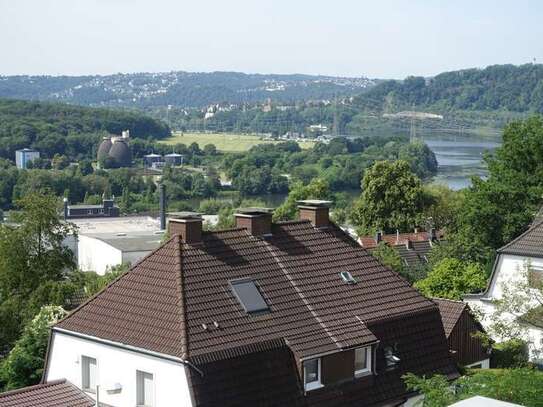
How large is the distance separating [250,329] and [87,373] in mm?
3455

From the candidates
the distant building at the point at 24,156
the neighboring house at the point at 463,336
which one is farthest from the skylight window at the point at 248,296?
the distant building at the point at 24,156

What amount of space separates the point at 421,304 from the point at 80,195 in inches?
5375

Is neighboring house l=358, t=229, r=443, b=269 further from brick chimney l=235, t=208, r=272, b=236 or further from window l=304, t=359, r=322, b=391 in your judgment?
window l=304, t=359, r=322, b=391

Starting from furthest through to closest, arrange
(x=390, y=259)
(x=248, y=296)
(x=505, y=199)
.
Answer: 1. (x=505, y=199)
2. (x=390, y=259)
3. (x=248, y=296)

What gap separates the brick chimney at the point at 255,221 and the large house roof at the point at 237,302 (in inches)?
7.3

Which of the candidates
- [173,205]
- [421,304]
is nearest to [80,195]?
[173,205]

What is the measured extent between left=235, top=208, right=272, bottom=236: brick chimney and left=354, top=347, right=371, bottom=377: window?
3306 mm

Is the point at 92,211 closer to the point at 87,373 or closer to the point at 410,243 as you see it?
the point at 410,243

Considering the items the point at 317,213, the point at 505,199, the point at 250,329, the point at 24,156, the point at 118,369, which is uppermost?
the point at 317,213

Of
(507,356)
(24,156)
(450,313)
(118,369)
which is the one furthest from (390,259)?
(24,156)

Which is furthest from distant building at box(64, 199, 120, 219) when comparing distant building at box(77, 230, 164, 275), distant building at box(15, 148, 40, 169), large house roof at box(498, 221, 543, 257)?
large house roof at box(498, 221, 543, 257)

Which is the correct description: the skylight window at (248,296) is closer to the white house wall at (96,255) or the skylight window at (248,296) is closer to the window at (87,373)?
the window at (87,373)

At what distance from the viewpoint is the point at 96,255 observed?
6494 centimetres

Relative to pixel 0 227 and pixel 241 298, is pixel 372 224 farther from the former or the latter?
pixel 241 298
